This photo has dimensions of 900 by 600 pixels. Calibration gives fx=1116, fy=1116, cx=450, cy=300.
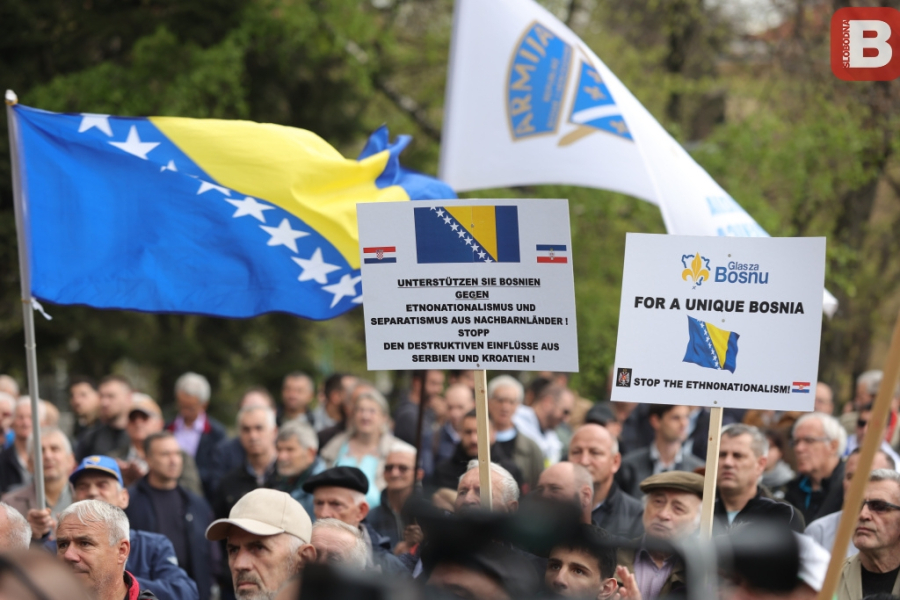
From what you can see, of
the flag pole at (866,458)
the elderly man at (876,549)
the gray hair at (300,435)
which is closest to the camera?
the flag pole at (866,458)

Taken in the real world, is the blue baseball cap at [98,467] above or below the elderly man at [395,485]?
above

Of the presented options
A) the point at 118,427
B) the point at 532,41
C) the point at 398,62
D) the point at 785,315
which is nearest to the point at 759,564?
the point at 785,315

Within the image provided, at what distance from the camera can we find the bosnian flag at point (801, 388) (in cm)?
421

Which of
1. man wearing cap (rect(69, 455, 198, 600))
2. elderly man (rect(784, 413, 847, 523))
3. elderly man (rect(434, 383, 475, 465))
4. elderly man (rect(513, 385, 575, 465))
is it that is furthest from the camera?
elderly man (rect(513, 385, 575, 465))

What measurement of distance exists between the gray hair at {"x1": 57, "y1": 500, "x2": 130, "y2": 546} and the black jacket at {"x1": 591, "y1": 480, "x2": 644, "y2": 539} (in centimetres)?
262

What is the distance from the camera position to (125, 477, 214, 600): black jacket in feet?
23.1

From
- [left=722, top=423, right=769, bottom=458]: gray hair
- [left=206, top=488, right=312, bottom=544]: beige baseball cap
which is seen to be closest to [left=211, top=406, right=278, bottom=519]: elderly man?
[left=206, top=488, right=312, bottom=544]: beige baseball cap

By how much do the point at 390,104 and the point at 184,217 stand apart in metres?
13.6

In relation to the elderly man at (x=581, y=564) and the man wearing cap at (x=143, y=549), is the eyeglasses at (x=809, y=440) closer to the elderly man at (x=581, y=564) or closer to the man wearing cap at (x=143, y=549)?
the man wearing cap at (x=143, y=549)

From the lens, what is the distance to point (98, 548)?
14.6 ft

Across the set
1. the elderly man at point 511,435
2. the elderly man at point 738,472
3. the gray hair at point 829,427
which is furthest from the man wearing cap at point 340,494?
the gray hair at point 829,427

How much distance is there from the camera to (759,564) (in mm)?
1945

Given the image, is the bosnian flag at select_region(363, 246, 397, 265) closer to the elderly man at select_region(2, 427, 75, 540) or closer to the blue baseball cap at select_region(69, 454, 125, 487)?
the blue baseball cap at select_region(69, 454, 125, 487)

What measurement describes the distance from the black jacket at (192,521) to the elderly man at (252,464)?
0.46m
